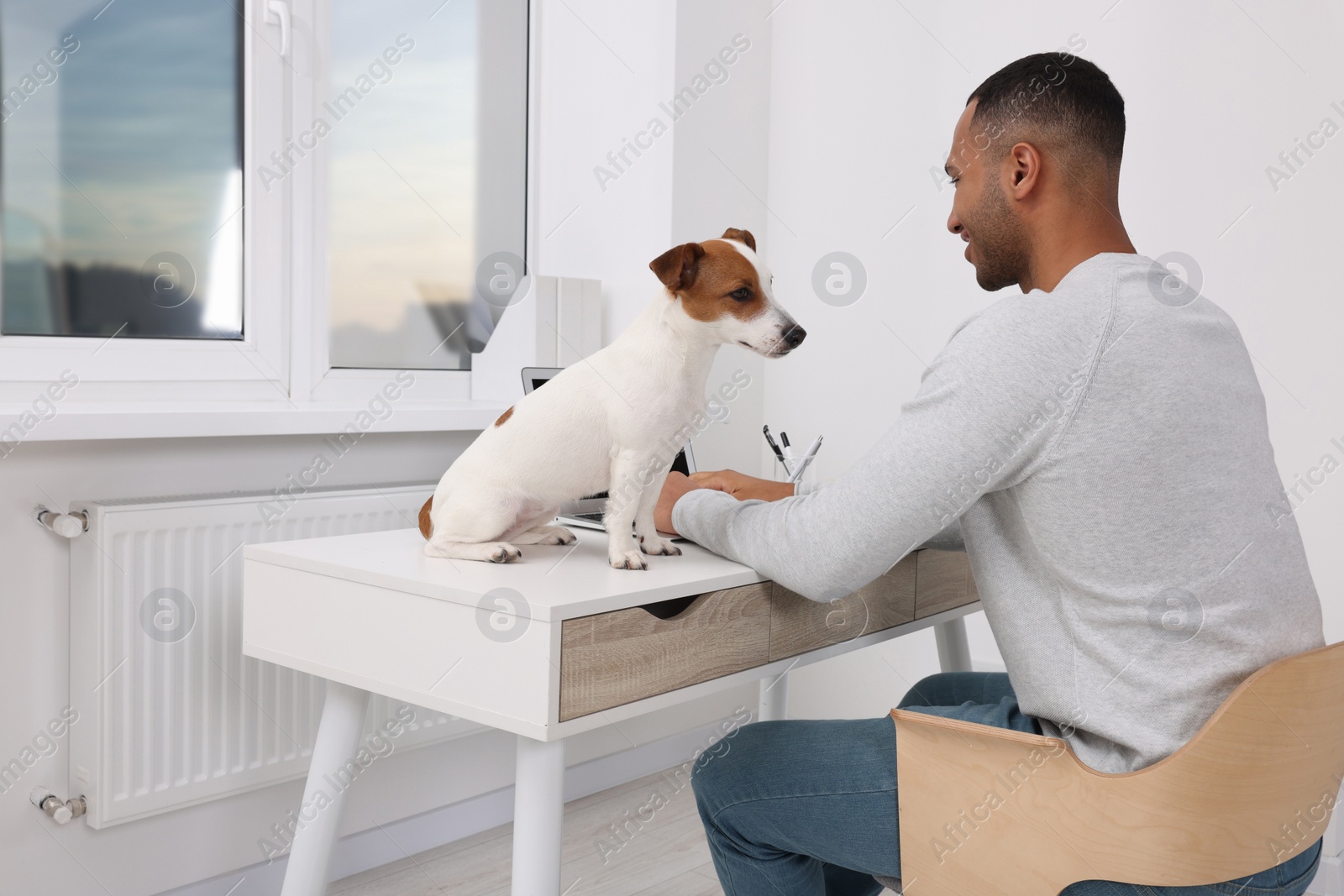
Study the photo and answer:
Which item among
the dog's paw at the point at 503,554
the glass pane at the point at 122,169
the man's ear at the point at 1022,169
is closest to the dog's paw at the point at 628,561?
the dog's paw at the point at 503,554

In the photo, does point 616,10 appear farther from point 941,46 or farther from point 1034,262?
point 1034,262

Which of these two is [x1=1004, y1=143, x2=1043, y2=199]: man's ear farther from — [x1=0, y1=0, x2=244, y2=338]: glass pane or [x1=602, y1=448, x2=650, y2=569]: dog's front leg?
[x1=0, y1=0, x2=244, y2=338]: glass pane

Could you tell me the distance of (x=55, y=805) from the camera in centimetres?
145

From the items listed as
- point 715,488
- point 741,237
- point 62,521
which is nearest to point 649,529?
point 715,488

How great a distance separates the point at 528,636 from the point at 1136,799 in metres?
0.57

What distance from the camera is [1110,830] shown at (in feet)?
2.93

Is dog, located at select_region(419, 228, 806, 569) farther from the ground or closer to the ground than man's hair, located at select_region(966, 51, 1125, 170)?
closer to the ground

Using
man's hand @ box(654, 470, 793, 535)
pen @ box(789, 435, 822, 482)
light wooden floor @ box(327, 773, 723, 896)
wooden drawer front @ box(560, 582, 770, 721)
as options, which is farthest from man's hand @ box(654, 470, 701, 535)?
light wooden floor @ box(327, 773, 723, 896)

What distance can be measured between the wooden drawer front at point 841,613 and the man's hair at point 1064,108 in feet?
1.76

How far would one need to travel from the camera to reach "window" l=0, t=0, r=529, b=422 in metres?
1.59

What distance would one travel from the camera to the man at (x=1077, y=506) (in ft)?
2.94

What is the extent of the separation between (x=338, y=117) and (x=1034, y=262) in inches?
55.8

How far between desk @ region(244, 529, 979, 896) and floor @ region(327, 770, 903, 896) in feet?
1.67

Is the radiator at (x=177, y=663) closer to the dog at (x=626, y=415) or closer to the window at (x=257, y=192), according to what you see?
the window at (x=257, y=192)
